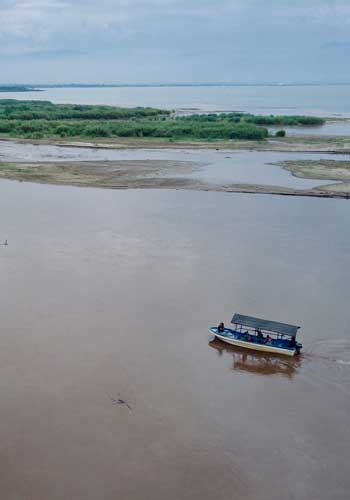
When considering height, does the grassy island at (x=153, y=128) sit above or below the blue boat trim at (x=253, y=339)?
above

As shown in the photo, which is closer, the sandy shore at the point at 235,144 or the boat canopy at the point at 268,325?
the boat canopy at the point at 268,325

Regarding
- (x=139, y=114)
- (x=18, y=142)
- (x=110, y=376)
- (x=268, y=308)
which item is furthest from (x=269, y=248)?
(x=139, y=114)

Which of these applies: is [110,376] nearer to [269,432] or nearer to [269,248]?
[269,432]

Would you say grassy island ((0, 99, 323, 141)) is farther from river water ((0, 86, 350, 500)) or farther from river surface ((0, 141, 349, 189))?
river water ((0, 86, 350, 500))

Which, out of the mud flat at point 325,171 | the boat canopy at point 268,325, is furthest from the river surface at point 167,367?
the mud flat at point 325,171

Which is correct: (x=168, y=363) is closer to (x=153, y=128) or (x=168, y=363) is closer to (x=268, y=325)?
(x=268, y=325)

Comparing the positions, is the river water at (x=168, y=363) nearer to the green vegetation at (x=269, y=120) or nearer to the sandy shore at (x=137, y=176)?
the sandy shore at (x=137, y=176)

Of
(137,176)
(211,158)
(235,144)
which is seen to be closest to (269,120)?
(235,144)
